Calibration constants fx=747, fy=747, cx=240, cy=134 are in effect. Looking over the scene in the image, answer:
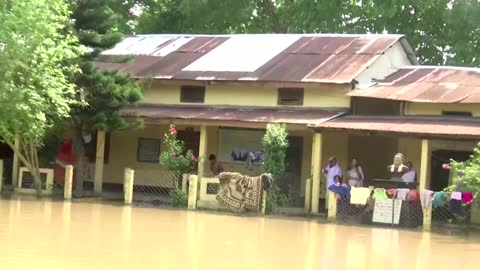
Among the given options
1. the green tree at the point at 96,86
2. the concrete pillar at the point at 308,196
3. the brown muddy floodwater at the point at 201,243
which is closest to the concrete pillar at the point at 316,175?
the concrete pillar at the point at 308,196

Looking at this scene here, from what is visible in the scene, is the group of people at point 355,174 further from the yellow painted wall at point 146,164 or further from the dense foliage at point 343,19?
the dense foliage at point 343,19

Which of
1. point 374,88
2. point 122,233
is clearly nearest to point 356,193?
point 374,88

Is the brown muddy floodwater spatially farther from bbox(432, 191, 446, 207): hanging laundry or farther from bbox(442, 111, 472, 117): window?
bbox(442, 111, 472, 117): window

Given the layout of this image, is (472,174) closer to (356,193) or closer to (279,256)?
(356,193)

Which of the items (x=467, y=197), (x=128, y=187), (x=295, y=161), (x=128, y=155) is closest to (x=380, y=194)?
(x=467, y=197)

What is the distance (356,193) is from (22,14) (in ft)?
29.5

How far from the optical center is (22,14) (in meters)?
17.8

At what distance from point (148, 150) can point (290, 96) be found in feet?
18.7

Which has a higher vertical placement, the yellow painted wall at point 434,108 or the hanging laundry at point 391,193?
the yellow painted wall at point 434,108

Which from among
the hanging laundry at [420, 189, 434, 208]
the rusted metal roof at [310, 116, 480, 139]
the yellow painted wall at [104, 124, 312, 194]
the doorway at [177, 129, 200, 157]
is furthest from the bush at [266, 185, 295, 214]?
the doorway at [177, 129, 200, 157]

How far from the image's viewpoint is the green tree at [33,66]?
17750mm

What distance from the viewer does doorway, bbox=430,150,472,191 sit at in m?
20.6

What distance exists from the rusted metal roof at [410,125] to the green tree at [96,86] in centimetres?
572

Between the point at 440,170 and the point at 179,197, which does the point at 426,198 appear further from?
the point at 179,197
